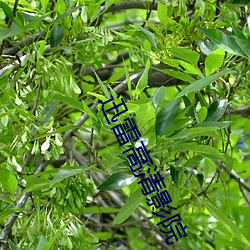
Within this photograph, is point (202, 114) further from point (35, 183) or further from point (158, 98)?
point (35, 183)

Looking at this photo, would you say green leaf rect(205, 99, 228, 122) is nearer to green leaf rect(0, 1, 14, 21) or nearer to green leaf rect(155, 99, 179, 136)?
green leaf rect(155, 99, 179, 136)

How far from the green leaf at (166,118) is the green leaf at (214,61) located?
9 cm

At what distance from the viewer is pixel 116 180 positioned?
791 mm

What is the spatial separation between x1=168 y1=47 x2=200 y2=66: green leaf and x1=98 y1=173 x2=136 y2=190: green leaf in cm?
17

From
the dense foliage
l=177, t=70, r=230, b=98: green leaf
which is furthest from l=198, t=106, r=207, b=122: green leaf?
l=177, t=70, r=230, b=98: green leaf

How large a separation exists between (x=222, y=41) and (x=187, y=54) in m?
0.05

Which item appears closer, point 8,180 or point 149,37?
point 8,180

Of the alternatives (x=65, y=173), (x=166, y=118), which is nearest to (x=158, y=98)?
(x=166, y=118)

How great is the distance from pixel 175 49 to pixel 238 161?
2.54 feet

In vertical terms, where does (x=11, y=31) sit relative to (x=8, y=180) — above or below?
above

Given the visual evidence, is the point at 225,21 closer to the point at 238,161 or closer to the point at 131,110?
the point at 131,110

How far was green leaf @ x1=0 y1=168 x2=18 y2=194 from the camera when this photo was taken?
2.60 ft

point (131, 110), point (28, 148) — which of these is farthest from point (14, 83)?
point (131, 110)

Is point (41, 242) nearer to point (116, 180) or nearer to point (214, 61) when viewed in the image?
point (116, 180)
